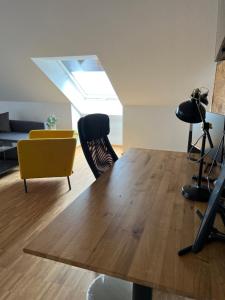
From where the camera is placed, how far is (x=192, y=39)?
2.81 meters

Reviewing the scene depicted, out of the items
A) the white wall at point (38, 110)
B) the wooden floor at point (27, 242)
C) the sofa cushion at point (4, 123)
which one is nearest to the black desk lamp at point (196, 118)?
the wooden floor at point (27, 242)

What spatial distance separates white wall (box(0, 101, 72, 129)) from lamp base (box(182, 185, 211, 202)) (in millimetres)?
4392

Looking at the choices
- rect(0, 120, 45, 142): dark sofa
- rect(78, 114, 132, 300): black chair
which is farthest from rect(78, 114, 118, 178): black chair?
rect(0, 120, 45, 142): dark sofa

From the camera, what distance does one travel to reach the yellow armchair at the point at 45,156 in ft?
9.43

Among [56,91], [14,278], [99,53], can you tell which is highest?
[99,53]

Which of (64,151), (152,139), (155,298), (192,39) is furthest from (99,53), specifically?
(155,298)

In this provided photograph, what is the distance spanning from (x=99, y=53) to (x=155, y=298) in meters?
3.07

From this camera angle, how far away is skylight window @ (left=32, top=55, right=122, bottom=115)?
14.6 feet

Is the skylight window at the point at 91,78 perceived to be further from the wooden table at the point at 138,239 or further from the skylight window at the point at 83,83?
the wooden table at the point at 138,239

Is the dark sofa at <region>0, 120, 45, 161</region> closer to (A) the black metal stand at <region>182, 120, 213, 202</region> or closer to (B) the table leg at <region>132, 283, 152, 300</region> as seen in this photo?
(A) the black metal stand at <region>182, 120, 213, 202</region>

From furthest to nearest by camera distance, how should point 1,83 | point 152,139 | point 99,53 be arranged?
point 1,83, point 152,139, point 99,53

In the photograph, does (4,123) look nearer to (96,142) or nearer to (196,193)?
(96,142)

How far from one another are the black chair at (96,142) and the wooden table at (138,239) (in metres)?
0.29

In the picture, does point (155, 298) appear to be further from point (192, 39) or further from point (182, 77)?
point (182, 77)
